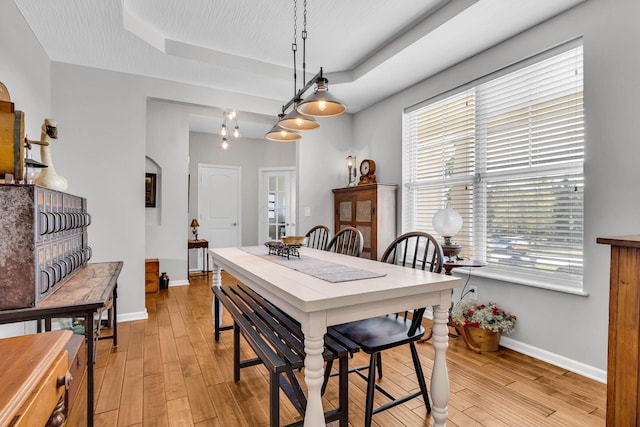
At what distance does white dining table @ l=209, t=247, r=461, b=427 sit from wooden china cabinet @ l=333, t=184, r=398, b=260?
1778 millimetres

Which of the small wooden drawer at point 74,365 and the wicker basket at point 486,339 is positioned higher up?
the small wooden drawer at point 74,365

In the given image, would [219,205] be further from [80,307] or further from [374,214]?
[80,307]

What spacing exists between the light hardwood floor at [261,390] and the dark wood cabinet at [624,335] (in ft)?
2.12

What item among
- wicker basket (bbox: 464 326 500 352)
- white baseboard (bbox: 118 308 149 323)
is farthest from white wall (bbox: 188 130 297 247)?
wicker basket (bbox: 464 326 500 352)

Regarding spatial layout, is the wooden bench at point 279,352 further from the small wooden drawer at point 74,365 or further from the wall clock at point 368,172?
the wall clock at point 368,172

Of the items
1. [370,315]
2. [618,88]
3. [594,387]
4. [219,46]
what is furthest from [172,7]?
[594,387]

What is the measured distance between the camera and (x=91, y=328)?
1.45 meters

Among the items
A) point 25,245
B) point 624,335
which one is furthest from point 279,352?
point 624,335

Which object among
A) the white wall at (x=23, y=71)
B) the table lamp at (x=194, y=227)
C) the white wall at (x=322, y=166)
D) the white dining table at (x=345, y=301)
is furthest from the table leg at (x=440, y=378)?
the table lamp at (x=194, y=227)

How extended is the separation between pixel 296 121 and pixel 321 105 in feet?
0.89

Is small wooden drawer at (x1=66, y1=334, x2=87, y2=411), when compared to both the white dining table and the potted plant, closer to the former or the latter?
the white dining table

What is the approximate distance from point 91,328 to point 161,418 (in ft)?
2.21

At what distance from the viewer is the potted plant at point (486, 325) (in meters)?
2.57

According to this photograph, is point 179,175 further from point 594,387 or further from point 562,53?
point 594,387
